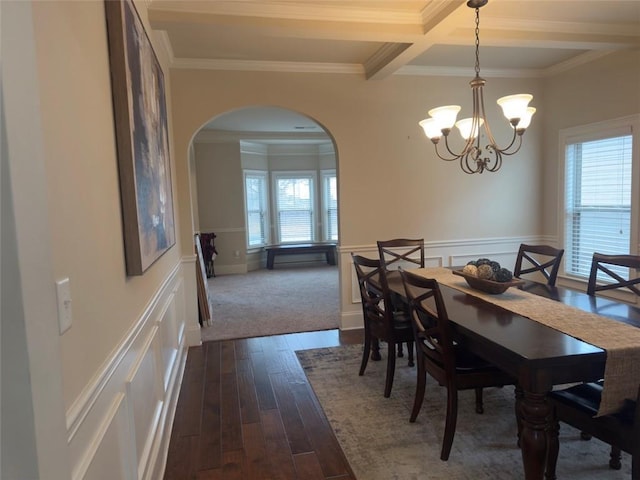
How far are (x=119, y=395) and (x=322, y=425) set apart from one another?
4.84 ft

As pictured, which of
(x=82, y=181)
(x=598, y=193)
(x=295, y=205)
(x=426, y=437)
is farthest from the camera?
(x=295, y=205)

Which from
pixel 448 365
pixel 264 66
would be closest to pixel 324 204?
pixel 264 66

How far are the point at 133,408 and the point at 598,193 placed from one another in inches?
178

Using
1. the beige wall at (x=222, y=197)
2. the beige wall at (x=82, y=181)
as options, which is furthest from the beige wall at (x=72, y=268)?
the beige wall at (x=222, y=197)

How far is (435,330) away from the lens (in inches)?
86.6

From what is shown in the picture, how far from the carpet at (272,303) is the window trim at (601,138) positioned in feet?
9.03

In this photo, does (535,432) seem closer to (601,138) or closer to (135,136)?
(135,136)

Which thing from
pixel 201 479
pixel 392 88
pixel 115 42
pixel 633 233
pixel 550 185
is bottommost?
pixel 201 479

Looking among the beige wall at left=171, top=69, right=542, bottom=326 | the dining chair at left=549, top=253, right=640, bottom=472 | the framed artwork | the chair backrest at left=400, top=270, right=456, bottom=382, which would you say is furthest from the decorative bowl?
the framed artwork

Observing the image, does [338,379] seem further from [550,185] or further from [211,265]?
[211,265]

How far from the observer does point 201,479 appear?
7.00 ft

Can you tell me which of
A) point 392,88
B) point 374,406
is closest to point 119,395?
Result: point 374,406

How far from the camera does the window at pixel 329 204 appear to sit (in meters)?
9.18

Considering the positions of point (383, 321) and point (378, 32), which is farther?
point (378, 32)
